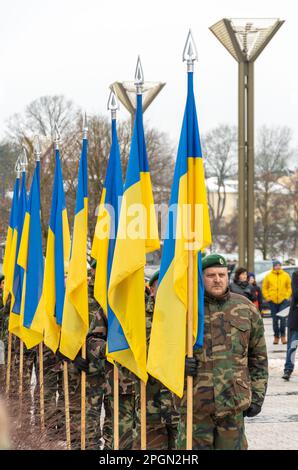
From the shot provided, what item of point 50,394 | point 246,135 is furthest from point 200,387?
point 246,135

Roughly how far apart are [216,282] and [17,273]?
18.5ft

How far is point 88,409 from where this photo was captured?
25.9ft

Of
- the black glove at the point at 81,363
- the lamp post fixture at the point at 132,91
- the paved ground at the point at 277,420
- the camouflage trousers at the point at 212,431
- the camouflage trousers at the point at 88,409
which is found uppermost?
the lamp post fixture at the point at 132,91

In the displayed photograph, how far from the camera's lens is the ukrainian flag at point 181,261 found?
5.75 m

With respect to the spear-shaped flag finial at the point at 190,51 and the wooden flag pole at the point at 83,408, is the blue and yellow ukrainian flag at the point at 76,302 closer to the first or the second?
the wooden flag pole at the point at 83,408

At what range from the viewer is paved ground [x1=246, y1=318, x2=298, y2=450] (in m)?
8.80

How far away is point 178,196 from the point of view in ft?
19.6

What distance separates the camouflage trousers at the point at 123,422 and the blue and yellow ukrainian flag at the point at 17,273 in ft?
9.24

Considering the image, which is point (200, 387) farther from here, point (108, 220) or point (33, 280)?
point (33, 280)

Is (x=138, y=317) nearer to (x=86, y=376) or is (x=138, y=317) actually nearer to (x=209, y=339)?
(x=209, y=339)

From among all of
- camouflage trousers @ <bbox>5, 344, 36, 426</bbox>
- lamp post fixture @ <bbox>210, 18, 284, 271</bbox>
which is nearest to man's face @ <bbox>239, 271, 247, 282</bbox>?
lamp post fixture @ <bbox>210, 18, 284, 271</bbox>

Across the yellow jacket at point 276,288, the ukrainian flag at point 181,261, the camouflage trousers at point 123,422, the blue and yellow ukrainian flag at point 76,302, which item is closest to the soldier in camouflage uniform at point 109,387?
the camouflage trousers at point 123,422

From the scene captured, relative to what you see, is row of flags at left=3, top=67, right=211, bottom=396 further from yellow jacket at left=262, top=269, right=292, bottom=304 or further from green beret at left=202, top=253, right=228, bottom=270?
yellow jacket at left=262, top=269, right=292, bottom=304
